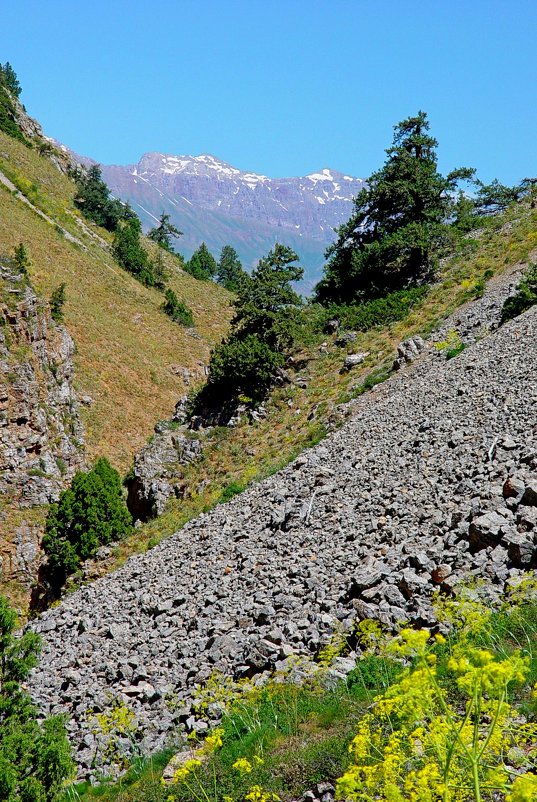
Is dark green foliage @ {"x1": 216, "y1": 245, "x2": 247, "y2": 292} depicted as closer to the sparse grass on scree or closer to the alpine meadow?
the alpine meadow

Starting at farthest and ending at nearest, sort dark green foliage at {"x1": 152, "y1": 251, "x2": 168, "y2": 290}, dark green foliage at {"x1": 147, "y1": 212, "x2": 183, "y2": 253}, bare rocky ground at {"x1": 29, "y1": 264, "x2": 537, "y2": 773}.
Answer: dark green foliage at {"x1": 147, "y1": 212, "x2": 183, "y2": 253}
dark green foliage at {"x1": 152, "y1": 251, "x2": 168, "y2": 290}
bare rocky ground at {"x1": 29, "y1": 264, "x2": 537, "y2": 773}

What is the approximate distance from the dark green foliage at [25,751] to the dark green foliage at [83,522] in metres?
16.2

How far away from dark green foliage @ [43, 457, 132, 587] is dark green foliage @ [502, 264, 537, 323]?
21027mm

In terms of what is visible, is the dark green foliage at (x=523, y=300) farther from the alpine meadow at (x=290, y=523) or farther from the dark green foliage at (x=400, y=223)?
the dark green foliage at (x=400, y=223)

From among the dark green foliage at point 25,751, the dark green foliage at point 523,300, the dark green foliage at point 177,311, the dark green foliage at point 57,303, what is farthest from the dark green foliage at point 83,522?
the dark green foliage at point 177,311

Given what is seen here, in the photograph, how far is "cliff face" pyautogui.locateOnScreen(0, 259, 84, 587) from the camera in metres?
29.6

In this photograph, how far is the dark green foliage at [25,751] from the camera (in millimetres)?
8570

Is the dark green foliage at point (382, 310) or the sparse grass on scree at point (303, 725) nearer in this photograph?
the sparse grass on scree at point (303, 725)

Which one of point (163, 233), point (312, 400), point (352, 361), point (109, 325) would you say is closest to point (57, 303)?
point (109, 325)

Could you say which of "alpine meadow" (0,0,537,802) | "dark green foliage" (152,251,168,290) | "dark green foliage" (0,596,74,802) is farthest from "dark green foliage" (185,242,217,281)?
"dark green foliage" (0,596,74,802)

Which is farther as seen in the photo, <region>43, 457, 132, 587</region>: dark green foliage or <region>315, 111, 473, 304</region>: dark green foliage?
<region>315, 111, 473, 304</region>: dark green foliage

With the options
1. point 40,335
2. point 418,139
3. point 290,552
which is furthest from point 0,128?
point 290,552

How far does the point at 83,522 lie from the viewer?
2850 centimetres

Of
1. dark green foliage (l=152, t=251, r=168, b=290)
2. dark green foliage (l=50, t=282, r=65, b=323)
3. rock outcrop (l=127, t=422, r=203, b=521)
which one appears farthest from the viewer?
dark green foliage (l=152, t=251, r=168, b=290)
